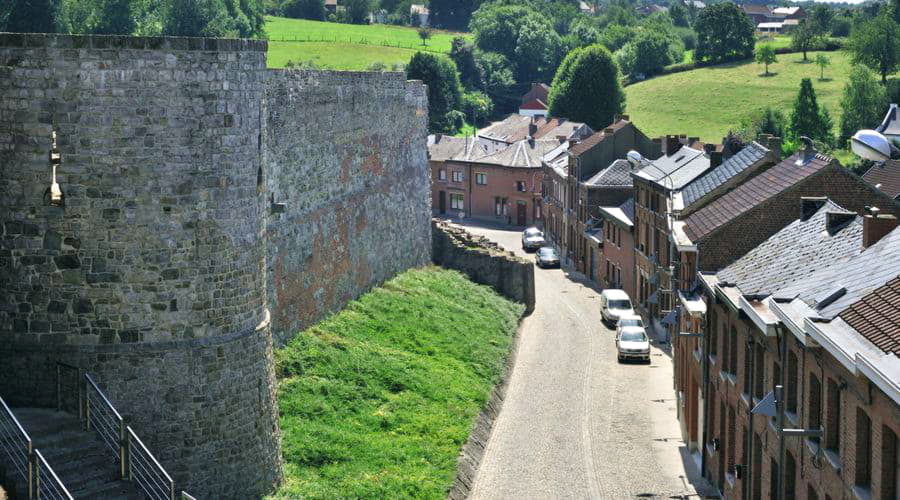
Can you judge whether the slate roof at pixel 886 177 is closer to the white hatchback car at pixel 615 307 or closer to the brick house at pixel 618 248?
the brick house at pixel 618 248

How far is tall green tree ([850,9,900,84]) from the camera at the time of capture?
127938mm

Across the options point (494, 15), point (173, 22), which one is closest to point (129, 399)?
point (173, 22)

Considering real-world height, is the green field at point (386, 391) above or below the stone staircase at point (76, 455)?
below

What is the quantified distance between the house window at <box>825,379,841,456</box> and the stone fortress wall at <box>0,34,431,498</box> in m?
8.90

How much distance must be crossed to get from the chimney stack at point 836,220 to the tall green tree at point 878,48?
10331 centimetres

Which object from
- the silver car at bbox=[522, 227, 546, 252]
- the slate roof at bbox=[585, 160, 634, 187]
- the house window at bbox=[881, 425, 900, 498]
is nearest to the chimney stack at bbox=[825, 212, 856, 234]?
the house window at bbox=[881, 425, 900, 498]

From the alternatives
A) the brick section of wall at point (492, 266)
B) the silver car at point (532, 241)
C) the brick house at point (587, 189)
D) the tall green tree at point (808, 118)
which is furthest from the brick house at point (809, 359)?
the tall green tree at point (808, 118)

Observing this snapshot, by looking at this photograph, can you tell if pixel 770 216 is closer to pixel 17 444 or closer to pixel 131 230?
pixel 131 230

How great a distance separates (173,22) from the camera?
10175 centimetres

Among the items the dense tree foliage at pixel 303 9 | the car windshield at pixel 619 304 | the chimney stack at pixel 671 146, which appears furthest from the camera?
the dense tree foliage at pixel 303 9

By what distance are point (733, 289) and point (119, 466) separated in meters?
15.1

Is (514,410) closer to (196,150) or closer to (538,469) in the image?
(538,469)

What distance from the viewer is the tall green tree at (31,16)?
86312 millimetres

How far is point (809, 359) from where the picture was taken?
22.7 m
